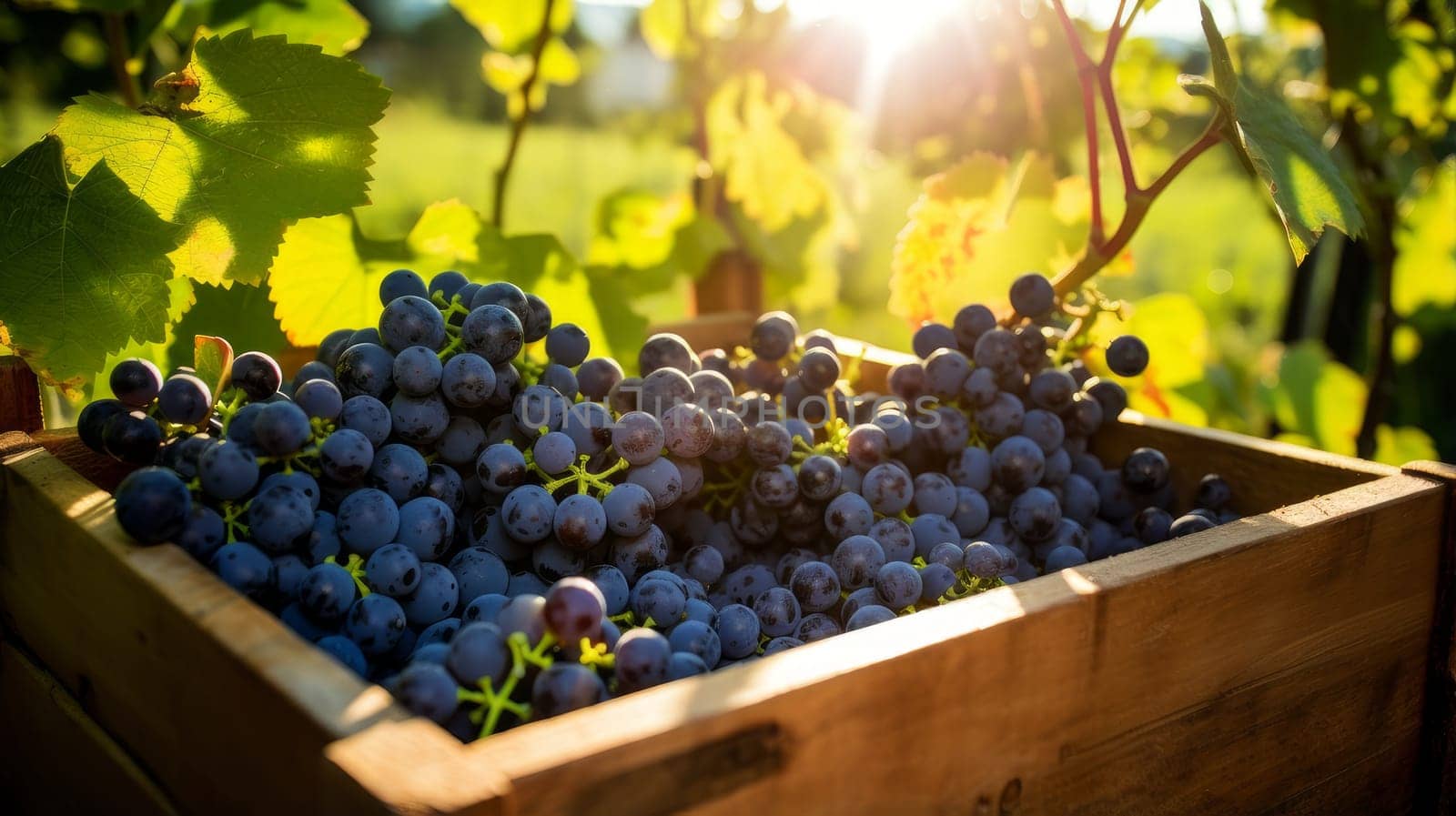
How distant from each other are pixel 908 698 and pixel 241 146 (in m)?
0.74

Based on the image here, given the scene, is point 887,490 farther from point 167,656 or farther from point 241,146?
point 241,146

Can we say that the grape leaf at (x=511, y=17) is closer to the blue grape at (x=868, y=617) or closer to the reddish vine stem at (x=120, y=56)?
the reddish vine stem at (x=120, y=56)

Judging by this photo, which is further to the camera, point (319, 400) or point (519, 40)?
point (519, 40)

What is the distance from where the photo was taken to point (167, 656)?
0.54m

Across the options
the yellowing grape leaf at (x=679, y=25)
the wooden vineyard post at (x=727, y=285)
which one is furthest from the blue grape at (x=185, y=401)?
the yellowing grape leaf at (x=679, y=25)

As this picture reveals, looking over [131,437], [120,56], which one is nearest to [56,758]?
[131,437]

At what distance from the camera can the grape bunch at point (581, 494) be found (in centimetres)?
59

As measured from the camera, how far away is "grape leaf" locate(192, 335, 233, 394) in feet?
2.51

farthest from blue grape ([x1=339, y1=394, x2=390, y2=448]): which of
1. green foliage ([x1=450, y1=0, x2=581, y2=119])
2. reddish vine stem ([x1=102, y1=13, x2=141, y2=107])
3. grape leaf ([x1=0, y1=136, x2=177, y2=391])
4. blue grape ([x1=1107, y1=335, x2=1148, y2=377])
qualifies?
green foliage ([x1=450, y1=0, x2=581, y2=119])

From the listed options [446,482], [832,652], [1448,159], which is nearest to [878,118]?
[1448,159]

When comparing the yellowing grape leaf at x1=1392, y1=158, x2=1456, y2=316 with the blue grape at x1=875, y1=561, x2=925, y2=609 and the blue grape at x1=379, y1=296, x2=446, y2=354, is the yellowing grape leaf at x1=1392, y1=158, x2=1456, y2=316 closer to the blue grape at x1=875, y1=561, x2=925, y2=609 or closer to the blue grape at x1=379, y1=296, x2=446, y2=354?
the blue grape at x1=875, y1=561, x2=925, y2=609

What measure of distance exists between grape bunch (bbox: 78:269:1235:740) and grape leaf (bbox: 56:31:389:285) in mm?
121

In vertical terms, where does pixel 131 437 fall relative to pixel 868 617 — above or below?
above

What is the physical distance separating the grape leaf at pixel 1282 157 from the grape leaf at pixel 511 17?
107 cm
